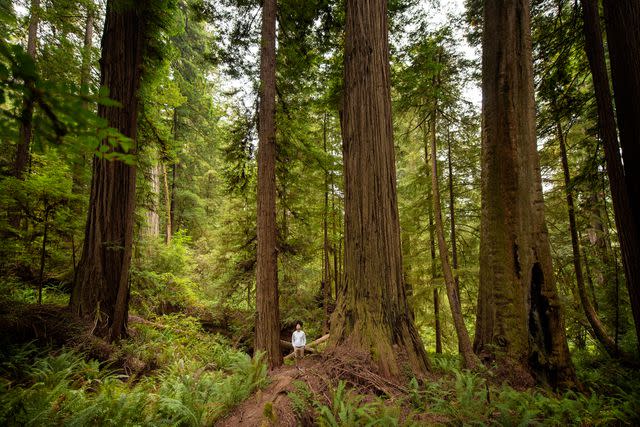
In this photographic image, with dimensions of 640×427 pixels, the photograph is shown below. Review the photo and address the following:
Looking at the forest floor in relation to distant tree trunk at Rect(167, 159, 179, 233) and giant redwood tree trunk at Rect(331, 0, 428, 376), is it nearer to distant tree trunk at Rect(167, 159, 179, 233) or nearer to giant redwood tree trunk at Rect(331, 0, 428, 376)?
giant redwood tree trunk at Rect(331, 0, 428, 376)

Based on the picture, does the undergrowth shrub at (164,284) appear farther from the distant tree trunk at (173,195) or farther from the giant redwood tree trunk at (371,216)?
the giant redwood tree trunk at (371,216)

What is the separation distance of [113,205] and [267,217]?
3.34 metres

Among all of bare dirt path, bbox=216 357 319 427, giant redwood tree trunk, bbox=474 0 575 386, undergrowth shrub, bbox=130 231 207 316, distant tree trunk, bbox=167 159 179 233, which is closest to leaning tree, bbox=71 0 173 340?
undergrowth shrub, bbox=130 231 207 316

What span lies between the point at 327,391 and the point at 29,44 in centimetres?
1616

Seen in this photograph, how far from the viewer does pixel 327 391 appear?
341 centimetres

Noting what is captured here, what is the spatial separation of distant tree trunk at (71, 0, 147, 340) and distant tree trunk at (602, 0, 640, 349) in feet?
25.6

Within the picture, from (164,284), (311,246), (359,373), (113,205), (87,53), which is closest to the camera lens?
(359,373)

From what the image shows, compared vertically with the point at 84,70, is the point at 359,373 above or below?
below

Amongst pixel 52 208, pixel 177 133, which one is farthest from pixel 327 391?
pixel 177 133

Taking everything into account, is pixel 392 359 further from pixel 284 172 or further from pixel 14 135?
pixel 284 172

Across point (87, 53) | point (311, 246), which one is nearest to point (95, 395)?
point (311, 246)

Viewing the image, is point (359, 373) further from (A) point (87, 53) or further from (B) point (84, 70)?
(B) point (84, 70)

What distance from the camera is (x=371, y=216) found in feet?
13.9

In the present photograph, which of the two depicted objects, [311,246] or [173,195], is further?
[173,195]
